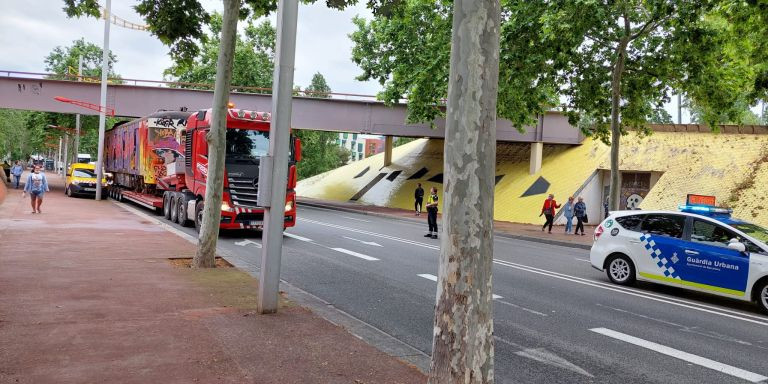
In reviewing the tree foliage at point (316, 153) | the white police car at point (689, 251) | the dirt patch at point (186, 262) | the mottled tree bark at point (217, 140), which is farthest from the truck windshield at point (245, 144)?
the tree foliage at point (316, 153)

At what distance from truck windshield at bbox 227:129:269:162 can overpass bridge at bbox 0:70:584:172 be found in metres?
16.8

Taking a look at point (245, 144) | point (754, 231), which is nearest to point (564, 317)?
point (754, 231)

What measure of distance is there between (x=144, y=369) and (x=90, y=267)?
17.3ft

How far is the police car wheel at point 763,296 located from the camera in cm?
856

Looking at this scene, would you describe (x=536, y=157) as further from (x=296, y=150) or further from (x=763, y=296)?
(x=763, y=296)

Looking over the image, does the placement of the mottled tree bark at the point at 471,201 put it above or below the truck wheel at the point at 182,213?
above

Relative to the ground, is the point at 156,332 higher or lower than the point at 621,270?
lower

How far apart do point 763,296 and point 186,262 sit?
938 cm

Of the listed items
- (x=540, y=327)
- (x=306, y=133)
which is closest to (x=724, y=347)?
(x=540, y=327)

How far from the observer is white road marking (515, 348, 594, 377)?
5.50 meters

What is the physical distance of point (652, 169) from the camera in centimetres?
2570

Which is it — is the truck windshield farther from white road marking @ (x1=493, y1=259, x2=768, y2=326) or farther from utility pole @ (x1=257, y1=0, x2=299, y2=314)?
utility pole @ (x1=257, y1=0, x2=299, y2=314)

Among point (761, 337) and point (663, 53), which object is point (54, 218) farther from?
point (663, 53)

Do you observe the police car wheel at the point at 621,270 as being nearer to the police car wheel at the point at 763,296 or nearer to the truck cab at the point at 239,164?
the police car wheel at the point at 763,296
